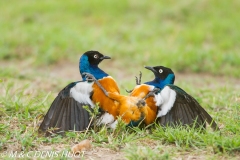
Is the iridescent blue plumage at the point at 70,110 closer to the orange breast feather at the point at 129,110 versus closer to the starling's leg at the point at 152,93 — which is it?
the orange breast feather at the point at 129,110

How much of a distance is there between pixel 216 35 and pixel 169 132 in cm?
555

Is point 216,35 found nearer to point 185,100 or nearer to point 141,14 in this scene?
point 141,14

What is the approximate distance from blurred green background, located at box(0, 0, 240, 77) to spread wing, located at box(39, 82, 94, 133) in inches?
110

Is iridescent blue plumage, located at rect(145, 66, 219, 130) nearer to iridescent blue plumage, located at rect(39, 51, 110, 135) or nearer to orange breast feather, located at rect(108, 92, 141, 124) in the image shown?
orange breast feather, located at rect(108, 92, 141, 124)

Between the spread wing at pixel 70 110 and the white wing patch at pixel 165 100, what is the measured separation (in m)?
0.59

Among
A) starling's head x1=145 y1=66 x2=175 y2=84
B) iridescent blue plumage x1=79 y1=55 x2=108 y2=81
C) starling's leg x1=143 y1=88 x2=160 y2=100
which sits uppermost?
iridescent blue plumage x1=79 y1=55 x2=108 y2=81

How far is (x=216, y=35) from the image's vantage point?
9367 mm

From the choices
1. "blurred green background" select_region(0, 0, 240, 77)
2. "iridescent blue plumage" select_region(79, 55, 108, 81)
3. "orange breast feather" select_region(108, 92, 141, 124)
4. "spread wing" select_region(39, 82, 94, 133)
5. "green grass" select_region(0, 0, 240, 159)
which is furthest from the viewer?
"blurred green background" select_region(0, 0, 240, 77)

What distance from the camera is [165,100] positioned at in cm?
447

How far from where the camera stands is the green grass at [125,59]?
13.4ft

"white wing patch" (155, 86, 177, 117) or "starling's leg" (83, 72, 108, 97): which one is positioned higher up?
→ "starling's leg" (83, 72, 108, 97)

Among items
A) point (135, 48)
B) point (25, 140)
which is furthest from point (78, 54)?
point (25, 140)

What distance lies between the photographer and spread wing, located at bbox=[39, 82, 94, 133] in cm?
441

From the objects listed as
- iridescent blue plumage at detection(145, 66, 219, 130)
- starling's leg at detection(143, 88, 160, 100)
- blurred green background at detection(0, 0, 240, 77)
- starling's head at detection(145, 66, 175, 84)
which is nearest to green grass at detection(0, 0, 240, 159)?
blurred green background at detection(0, 0, 240, 77)
